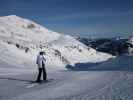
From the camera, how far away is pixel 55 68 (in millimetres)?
29188

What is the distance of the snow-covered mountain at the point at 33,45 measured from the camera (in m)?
34.8

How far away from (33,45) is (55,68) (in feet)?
38.4

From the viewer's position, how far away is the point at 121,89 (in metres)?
9.23

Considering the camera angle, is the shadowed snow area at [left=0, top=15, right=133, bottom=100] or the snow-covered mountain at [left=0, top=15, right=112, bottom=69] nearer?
the shadowed snow area at [left=0, top=15, right=133, bottom=100]

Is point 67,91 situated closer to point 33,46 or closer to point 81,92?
point 81,92

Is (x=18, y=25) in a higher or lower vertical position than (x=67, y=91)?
higher

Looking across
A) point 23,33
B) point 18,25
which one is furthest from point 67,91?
point 18,25

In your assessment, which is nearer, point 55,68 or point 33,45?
point 55,68

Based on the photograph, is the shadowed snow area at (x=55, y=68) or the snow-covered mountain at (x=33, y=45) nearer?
the shadowed snow area at (x=55, y=68)

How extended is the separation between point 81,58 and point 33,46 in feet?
33.6

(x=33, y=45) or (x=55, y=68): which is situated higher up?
(x=33, y=45)

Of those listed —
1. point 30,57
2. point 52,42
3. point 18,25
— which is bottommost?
point 30,57

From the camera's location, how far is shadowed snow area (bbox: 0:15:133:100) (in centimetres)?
940

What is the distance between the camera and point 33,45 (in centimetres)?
3969
